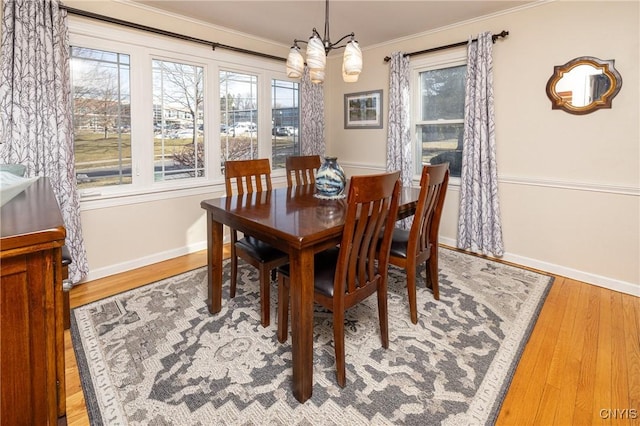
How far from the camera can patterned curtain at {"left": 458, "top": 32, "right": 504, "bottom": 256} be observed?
3277 millimetres

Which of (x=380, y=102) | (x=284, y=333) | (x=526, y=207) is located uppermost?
(x=380, y=102)

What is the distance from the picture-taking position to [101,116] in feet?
9.75

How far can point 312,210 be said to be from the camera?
6.77 ft

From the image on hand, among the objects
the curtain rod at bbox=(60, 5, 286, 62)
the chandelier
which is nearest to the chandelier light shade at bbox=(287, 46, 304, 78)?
the chandelier

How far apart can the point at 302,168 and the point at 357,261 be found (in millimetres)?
1639

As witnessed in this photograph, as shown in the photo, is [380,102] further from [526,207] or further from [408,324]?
[408,324]

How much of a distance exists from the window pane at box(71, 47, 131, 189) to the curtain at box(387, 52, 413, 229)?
2.72 m

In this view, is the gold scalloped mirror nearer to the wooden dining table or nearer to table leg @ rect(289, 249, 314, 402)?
the wooden dining table

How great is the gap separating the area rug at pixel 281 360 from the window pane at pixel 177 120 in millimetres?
1344

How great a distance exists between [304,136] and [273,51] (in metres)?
1.07

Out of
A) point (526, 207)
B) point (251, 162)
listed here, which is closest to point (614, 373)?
point (526, 207)

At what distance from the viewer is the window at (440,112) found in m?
3.69

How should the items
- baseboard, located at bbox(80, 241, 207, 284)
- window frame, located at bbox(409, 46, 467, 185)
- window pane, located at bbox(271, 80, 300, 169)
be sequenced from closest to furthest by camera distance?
1. baseboard, located at bbox(80, 241, 207, 284)
2. window frame, located at bbox(409, 46, 467, 185)
3. window pane, located at bbox(271, 80, 300, 169)

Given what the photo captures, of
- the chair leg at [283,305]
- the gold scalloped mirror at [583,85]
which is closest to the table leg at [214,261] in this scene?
the chair leg at [283,305]
